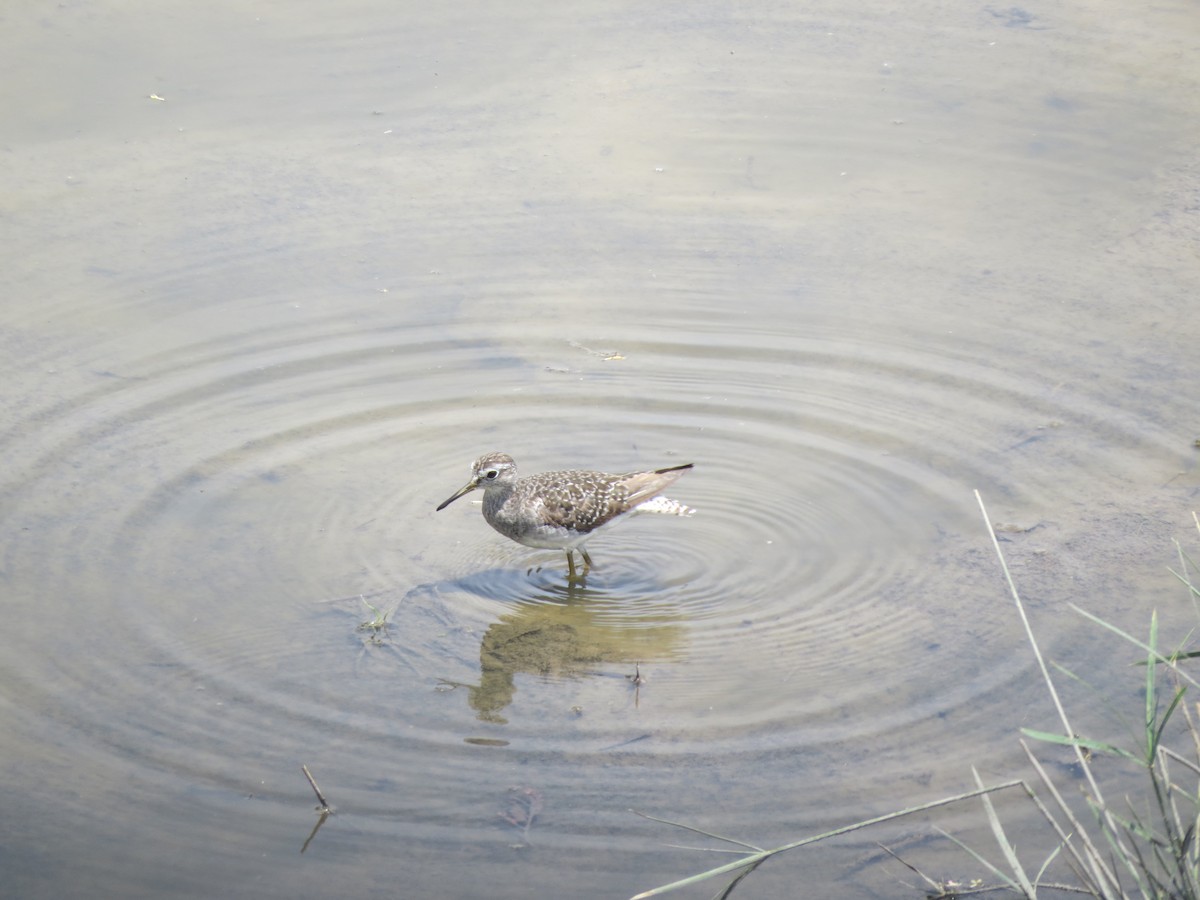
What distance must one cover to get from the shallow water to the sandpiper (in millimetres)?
295

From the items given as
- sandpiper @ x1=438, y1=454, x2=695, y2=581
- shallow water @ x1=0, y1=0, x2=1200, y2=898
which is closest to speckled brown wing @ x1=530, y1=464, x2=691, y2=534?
sandpiper @ x1=438, y1=454, x2=695, y2=581

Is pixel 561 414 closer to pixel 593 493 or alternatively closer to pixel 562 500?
pixel 593 493

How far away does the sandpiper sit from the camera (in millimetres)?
7910

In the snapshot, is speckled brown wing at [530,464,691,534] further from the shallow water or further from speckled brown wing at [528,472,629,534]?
the shallow water

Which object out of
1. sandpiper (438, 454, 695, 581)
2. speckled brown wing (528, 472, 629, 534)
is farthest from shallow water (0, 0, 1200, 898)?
speckled brown wing (528, 472, 629, 534)

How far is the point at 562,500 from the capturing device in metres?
7.94

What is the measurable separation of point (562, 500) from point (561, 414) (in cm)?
147

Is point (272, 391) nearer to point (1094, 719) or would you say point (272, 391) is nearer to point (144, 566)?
point (144, 566)

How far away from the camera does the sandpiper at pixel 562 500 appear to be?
791cm

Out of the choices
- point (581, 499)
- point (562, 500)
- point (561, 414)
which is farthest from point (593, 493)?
point (561, 414)

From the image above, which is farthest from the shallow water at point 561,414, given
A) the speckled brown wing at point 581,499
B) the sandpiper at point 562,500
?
the speckled brown wing at point 581,499

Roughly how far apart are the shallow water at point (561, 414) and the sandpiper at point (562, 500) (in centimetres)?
30

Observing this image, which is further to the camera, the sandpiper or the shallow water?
the sandpiper

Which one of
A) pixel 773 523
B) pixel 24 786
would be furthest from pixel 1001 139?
pixel 24 786
